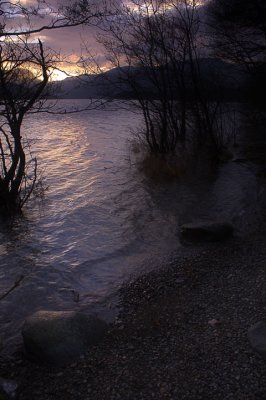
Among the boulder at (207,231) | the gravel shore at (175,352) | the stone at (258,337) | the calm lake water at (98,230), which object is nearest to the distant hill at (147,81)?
the calm lake water at (98,230)

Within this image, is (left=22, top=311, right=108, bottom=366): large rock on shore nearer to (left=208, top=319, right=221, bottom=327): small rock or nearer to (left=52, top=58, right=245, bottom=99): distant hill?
(left=208, top=319, right=221, bottom=327): small rock

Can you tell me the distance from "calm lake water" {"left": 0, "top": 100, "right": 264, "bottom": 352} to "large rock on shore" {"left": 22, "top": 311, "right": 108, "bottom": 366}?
0.60 m

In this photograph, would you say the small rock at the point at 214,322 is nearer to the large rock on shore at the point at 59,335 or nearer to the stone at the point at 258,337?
the stone at the point at 258,337

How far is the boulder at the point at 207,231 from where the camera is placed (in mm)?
9805

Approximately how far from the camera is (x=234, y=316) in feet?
19.4

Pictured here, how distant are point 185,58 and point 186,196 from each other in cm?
1032

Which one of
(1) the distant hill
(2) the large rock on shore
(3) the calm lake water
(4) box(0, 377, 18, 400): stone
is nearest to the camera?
(4) box(0, 377, 18, 400): stone

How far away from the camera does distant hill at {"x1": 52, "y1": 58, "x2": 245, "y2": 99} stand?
18906 millimetres

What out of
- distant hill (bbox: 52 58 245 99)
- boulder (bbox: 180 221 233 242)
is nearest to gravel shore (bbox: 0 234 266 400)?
boulder (bbox: 180 221 233 242)

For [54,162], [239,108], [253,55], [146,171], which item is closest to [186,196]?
[146,171]

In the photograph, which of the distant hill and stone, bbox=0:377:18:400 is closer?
stone, bbox=0:377:18:400

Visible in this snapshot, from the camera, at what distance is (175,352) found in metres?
5.31

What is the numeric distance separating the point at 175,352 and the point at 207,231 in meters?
4.89

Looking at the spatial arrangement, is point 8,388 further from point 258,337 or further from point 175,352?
point 258,337
